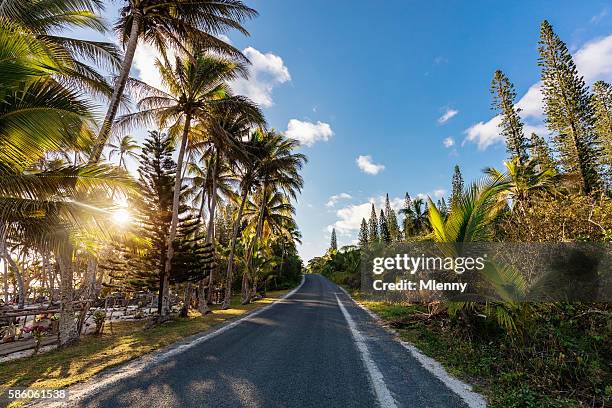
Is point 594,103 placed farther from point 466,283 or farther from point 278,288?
point 278,288

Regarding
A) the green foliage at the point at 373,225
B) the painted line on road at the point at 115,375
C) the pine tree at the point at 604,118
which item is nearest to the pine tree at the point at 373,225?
the green foliage at the point at 373,225

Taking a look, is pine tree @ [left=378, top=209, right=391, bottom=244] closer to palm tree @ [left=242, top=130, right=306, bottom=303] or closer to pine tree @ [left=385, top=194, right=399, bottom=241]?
pine tree @ [left=385, top=194, right=399, bottom=241]

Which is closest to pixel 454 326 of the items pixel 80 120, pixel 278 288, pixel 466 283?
pixel 466 283

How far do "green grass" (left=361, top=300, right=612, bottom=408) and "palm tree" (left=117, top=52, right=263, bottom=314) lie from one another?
10.6 meters

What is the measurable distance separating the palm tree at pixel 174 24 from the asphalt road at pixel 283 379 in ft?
23.5

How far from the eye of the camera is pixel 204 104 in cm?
1275

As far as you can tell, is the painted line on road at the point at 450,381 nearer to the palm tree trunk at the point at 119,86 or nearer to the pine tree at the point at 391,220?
the palm tree trunk at the point at 119,86

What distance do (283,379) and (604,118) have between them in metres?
34.3

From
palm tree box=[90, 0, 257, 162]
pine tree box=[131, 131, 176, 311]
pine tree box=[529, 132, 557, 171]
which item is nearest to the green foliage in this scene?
pine tree box=[529, 132, 557, 171]

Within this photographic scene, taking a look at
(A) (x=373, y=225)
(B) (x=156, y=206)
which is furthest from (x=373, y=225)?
(B) (x=156, y=206)

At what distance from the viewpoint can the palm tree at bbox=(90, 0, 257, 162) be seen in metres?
8.84

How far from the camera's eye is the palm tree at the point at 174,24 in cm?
884

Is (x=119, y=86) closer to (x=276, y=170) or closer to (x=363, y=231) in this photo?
(x=276, y=170)

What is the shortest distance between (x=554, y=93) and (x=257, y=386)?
30.5m
